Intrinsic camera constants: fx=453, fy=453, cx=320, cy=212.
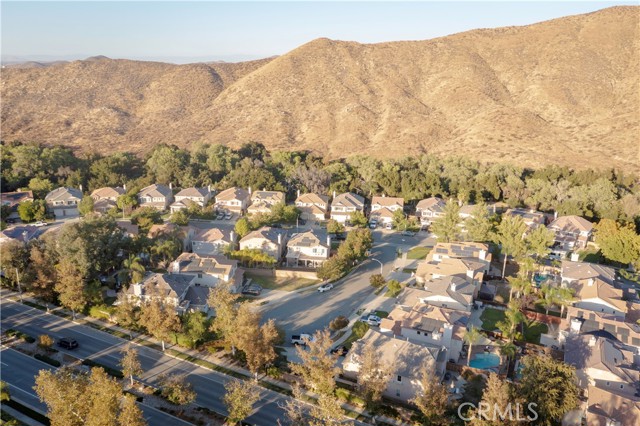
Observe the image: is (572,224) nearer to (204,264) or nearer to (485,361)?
(485,361)

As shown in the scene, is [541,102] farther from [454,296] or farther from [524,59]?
[454,296]

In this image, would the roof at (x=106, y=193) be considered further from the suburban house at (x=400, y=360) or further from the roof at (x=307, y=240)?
the suburban house at (x=400, y=360)

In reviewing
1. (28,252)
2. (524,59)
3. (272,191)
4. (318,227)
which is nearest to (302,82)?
(524,59)

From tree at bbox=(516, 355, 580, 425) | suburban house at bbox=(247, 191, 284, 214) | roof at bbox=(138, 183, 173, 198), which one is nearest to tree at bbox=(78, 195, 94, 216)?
roof at bbox=(138, 183, 173, 198)

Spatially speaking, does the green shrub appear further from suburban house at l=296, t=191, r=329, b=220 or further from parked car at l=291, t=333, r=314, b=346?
suburban house at l=296, t=191, r=329, b=220

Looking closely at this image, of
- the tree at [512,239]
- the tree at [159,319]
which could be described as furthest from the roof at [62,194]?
the tree at [512,239]
